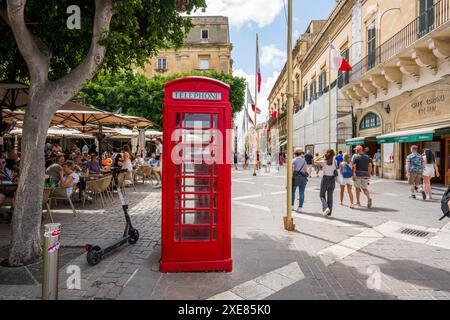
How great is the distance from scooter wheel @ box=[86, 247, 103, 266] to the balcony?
12306 millimetres

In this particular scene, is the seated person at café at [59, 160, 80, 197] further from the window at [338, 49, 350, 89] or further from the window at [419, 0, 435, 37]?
the window at [338, 49, 350, 89]

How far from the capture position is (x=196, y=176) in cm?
404

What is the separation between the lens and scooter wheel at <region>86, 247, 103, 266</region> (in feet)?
14.2

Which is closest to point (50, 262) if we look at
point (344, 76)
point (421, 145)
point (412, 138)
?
point (412, 138)

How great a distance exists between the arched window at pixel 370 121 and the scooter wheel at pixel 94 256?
1740 centimetres

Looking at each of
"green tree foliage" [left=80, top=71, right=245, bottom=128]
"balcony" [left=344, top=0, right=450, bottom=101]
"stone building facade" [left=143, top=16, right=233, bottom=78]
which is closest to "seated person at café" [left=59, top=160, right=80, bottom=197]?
"balcony" [left=344, top=0, right=450, bottom=101]

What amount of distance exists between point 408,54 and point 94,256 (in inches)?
570

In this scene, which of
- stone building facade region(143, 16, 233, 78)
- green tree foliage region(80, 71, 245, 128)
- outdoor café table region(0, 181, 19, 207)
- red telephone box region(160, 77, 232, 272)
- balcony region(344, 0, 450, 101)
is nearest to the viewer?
red telephone box region(160, 77, 232, 272)

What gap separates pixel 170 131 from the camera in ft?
12.7

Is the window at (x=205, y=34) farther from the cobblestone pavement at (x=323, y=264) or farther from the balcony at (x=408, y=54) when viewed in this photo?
the cobblestone pavement at (x=323, y=264)

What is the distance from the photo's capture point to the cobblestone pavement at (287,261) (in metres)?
3.61
